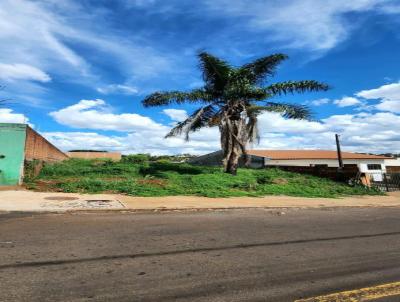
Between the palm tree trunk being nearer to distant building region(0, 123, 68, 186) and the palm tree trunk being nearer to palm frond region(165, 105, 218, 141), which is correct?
palm frond region(165, 105, 218, 141)

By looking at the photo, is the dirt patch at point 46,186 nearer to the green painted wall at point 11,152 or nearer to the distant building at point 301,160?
the green painted wall at point 11,152

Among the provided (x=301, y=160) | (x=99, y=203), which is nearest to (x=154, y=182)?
(x=99, y=203)

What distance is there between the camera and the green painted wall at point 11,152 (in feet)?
50.4

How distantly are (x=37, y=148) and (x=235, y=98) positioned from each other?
11141 mm

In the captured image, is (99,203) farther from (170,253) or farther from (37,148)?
(37,148)

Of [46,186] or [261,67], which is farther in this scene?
[261,67]

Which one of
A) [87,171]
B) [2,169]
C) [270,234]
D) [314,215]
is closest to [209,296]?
[270,234]

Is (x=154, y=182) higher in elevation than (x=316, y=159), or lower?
lower

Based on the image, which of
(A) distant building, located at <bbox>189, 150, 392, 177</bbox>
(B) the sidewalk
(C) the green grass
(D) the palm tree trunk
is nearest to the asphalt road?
(B) the sidewalk

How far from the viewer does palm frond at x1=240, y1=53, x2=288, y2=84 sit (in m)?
21.7

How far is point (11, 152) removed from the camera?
15602mm

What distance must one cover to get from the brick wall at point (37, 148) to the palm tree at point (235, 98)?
242 inches

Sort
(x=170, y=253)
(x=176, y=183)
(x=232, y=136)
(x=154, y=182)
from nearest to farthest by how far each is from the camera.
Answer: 1. (x=170, y=253)
2. (x=154, y=182)
3. (x=176, y=183)
4. (x=232, y=136)

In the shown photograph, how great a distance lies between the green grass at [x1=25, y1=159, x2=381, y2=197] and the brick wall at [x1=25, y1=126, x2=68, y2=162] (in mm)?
910
